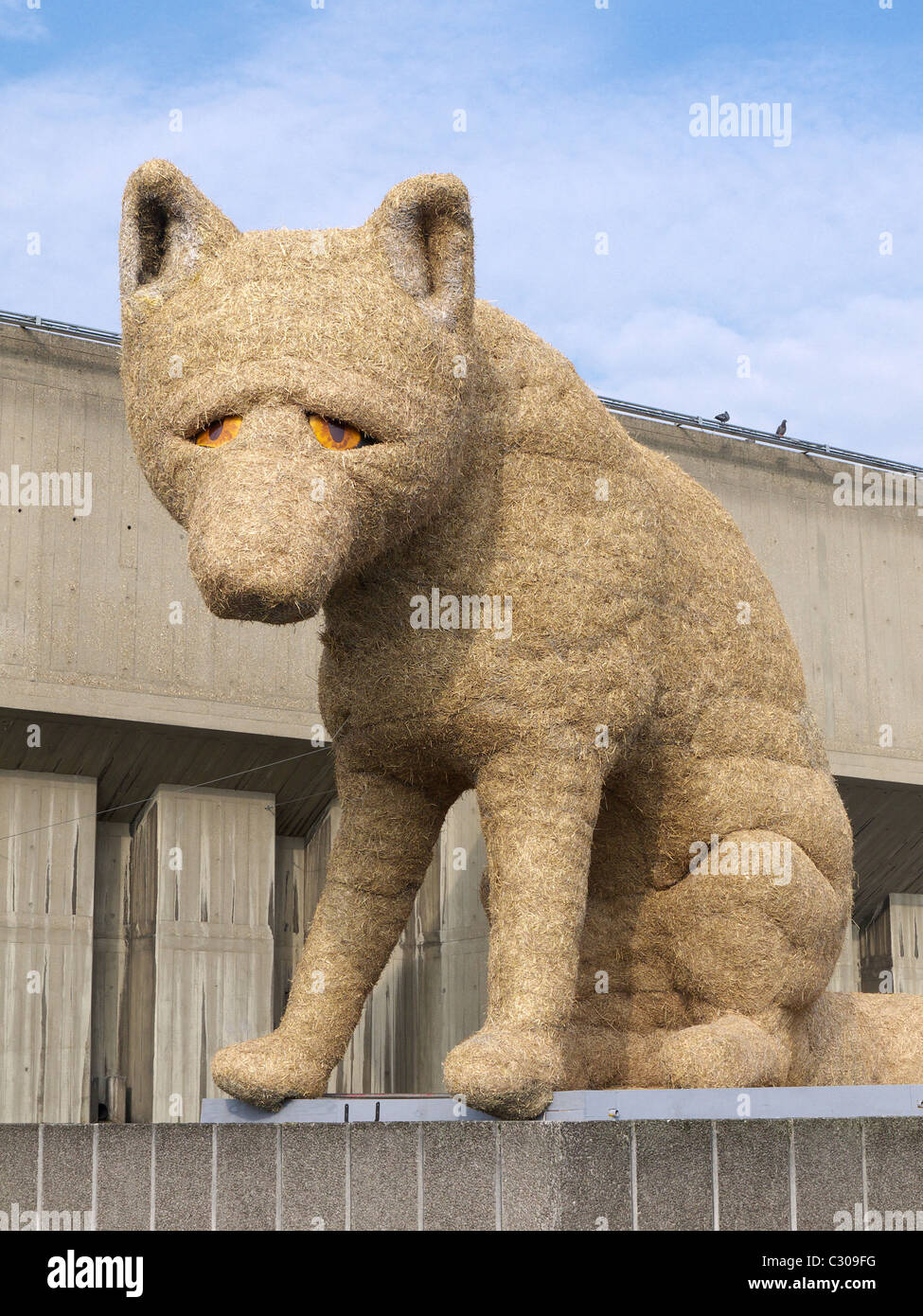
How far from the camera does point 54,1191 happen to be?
498cm

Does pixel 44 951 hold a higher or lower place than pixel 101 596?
lower

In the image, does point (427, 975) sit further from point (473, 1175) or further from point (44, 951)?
point (473, 1175)

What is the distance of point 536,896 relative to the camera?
18.2 ft

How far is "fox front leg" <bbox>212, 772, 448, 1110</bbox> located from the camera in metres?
6.02

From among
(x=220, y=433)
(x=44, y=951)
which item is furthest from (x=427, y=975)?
(x=220, y=433)

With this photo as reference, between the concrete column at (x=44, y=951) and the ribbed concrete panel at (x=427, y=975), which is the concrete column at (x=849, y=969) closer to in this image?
the ribbed concrete panel at (x=427, y=975)

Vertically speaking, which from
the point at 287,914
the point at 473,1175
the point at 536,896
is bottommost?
the point at 473,1175

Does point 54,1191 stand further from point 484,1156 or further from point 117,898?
point 117,898

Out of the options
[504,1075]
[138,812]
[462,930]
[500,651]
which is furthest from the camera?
[462,930]

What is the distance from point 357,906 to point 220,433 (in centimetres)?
193

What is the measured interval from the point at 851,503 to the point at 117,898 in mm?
6748

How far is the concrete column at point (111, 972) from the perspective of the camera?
37.8ft
